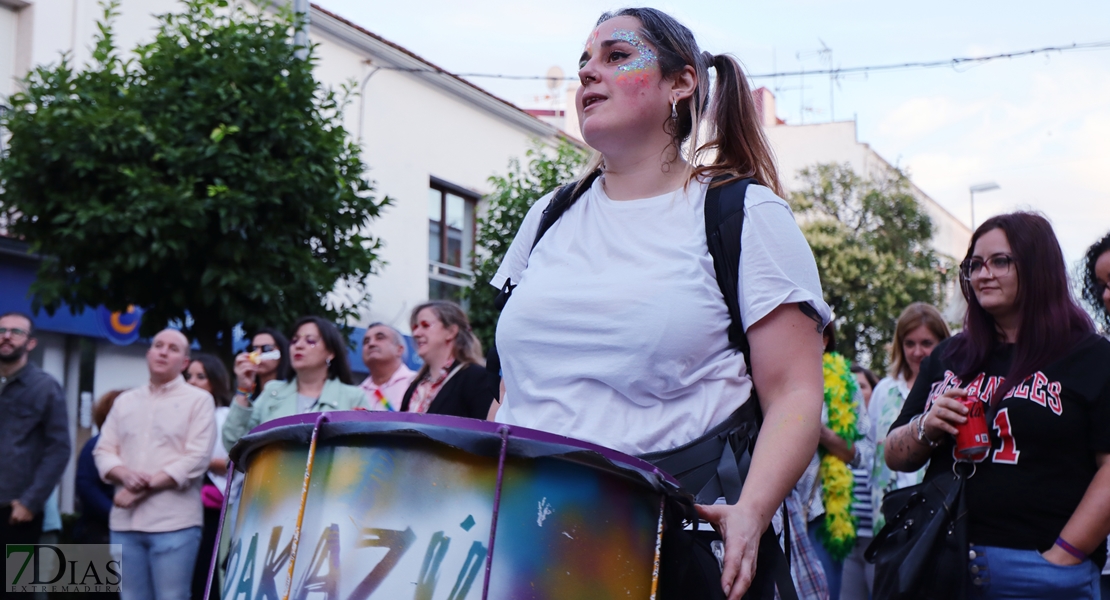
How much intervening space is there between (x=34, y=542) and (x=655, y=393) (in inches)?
235

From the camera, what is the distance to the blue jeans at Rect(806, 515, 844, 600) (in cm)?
603

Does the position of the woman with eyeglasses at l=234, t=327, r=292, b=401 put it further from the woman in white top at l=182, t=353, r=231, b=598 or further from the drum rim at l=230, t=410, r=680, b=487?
the drum rim at l=230, t=410, r=680, b=487

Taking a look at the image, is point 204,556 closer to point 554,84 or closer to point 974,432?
point 974,432

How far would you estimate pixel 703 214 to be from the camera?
207 centimetres

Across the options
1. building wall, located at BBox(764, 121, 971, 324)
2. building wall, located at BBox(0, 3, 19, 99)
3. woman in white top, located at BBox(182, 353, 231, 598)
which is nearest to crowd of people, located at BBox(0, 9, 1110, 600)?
woman in white top, located at BBox(182, 353, 231, 598)

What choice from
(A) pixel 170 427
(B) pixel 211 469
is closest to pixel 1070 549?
(A) pixel 170 427

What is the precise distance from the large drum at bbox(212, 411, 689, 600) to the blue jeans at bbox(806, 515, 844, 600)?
4.60 metres

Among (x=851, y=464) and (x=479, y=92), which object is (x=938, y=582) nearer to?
(x=851, y=464)

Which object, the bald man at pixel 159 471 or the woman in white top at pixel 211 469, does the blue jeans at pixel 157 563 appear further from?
the woman in white top at pixel 211 469

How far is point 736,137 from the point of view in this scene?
2209mm

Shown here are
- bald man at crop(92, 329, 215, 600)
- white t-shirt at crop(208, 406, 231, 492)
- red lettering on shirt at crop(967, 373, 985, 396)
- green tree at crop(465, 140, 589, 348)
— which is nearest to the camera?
red lettering on shirt at crop(967, 373, 985, 396)

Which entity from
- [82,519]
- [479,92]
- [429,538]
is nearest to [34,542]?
[82,519]

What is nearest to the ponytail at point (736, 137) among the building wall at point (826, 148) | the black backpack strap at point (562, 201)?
the black backpack strap at point (562, 201)

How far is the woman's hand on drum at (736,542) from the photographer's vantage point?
1.69 meters
